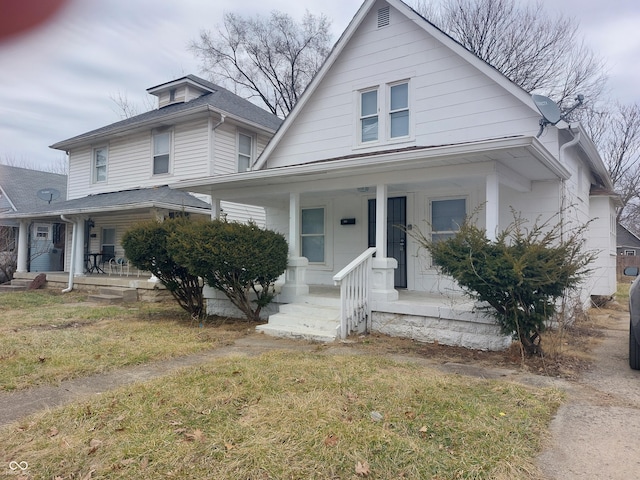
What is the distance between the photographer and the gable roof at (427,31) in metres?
7.80

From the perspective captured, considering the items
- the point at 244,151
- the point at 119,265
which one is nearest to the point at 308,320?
the point at 244,151

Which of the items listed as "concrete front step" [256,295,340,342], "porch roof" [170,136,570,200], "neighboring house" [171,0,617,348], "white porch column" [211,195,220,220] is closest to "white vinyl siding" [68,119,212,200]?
"neighboring house" [171,0,617,348]

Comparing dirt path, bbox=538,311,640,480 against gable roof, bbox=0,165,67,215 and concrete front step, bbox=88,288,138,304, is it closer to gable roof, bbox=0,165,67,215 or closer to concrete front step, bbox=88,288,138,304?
concrete front step, bbox=88,288,138,304

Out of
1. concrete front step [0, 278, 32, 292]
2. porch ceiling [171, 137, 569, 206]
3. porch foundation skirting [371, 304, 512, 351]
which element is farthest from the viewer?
concrete front step [0, 278, 32, 292]

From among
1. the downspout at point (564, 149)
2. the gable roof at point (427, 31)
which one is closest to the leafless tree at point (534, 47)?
the gable roof at point (427, 31)

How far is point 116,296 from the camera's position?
12.0 meters

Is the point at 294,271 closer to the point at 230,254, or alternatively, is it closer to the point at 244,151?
the point at 230,254

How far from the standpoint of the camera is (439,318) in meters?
6.45

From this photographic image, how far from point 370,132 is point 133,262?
5.69 metres

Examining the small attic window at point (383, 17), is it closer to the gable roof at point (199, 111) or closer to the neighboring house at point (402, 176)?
the neighboring house at point (402, 176)

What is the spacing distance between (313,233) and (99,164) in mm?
10430

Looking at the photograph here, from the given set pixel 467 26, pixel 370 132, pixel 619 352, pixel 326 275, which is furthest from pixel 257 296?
pixel 467 26

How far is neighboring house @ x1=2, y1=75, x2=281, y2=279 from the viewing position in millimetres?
13117

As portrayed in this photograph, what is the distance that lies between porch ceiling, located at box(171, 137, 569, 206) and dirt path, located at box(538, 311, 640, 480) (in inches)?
115
